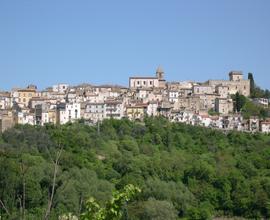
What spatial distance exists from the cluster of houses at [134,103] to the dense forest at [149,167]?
97.4 inches

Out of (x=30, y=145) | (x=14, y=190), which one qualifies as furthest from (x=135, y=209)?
(x=30, y=145)

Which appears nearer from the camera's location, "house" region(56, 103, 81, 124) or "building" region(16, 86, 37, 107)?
"house" region(56, 103, 81, 124)

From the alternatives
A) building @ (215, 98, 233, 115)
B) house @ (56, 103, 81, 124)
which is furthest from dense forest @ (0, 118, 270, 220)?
building @ (215, 98, 233, 115)

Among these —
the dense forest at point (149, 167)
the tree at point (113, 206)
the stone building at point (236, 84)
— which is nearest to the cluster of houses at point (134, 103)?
the stone building at point (236, 84)

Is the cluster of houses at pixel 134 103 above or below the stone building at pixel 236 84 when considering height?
below

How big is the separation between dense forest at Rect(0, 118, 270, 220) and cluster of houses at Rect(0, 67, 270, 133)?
8.12 ft

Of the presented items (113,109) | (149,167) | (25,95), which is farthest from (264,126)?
(25,95)

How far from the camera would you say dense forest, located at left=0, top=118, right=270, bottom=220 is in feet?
89.6

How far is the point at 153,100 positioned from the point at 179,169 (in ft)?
47.8

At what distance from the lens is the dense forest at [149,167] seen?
27.3m

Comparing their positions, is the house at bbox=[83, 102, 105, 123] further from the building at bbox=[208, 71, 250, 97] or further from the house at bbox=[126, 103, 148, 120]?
the building at bbox=[208, 71, 250, 97]

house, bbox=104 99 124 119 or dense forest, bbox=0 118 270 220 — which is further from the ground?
house, bbox=104 99 124 119

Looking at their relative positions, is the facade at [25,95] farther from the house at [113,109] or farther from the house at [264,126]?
the house at [264,126]

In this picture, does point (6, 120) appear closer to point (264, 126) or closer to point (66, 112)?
point (66, 112)
